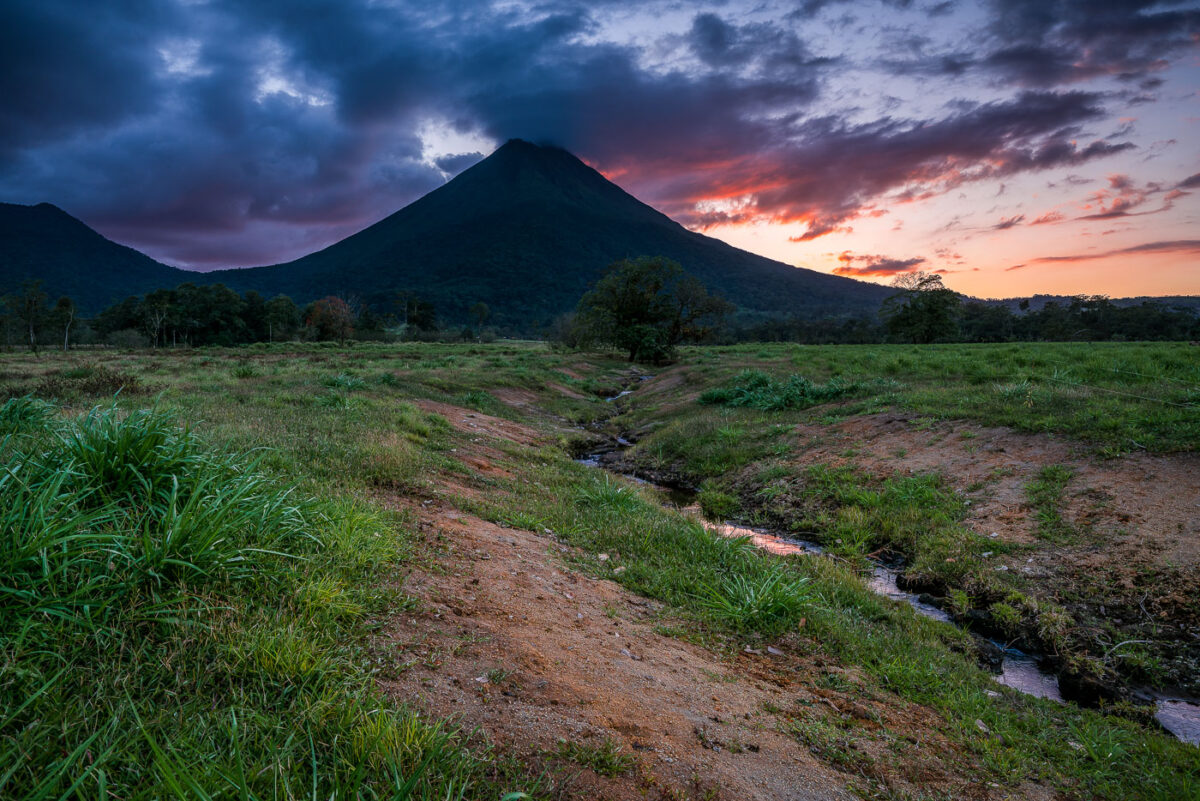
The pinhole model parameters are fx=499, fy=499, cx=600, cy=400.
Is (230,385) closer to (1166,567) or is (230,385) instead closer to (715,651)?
(715,651)

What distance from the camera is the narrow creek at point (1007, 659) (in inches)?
180

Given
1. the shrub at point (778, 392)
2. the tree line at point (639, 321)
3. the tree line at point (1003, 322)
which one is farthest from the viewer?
the tree line at point (1003, 322)

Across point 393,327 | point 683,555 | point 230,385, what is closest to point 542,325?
point 393,327

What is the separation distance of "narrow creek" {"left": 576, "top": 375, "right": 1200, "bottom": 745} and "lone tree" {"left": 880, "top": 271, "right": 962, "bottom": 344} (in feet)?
227

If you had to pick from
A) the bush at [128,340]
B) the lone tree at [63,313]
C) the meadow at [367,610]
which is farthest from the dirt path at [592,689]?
the lone tree at [63,313]

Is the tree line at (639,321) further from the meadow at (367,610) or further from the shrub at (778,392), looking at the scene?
the meadow at (367,610)

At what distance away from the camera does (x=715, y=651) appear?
4.39m

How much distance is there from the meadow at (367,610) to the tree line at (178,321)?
80593mm

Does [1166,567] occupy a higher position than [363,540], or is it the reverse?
[363,540]

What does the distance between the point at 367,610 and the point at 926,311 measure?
256 ft

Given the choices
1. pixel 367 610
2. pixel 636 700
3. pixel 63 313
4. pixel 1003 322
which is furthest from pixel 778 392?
pixel 63 313

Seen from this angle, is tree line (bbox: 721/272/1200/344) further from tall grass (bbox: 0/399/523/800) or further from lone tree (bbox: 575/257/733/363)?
tall grass (bbox: 0/399/523/800)

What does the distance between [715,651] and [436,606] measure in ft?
7.96

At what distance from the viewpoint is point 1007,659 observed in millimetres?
5625
